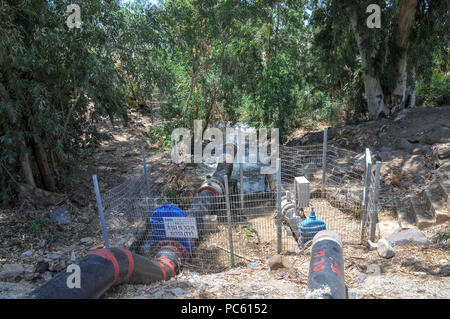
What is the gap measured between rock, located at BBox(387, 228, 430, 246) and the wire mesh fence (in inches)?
15.5

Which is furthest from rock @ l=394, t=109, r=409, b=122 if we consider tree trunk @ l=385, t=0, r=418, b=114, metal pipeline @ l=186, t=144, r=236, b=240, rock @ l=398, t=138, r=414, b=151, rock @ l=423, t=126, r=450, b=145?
metal pipeline @ l=186, t=144, r=236, b=240

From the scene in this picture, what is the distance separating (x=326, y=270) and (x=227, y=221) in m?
2.66

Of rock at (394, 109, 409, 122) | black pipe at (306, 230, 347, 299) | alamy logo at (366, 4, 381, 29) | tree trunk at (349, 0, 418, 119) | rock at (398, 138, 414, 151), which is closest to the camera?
black pipe at (306, 230, 347, 299)

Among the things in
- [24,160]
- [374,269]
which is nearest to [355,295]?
[374,269]

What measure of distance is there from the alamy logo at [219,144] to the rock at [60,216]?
377 cm

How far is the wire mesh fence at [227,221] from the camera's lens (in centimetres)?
494

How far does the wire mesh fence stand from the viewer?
4.94 m

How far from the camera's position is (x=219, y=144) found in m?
13.5

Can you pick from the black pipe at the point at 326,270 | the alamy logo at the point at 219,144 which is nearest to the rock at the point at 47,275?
the black pipe at the point at 326,270

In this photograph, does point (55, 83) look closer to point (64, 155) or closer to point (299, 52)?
point (64, 155)

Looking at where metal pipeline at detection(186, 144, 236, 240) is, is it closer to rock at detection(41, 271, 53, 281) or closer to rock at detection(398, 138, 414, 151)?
rock at detection(41, 271, 53, 281)

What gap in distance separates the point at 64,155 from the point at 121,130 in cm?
592

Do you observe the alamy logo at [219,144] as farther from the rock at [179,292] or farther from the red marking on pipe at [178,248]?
the rock at [179,292]
